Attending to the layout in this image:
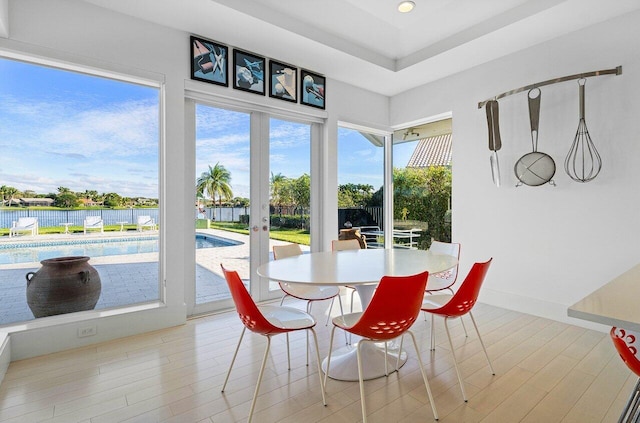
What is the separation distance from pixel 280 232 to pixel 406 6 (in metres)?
2.81

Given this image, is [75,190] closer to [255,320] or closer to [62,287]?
[62,287]

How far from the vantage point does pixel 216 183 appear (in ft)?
12.0

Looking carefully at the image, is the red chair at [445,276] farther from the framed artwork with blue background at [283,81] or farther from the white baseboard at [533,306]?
the framed artwork with blue background at [283,81]

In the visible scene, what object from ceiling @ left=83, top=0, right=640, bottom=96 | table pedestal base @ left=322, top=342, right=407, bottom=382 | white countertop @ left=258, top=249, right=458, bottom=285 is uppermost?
ceiling @ left=83, top=0, right=640, bottom=96

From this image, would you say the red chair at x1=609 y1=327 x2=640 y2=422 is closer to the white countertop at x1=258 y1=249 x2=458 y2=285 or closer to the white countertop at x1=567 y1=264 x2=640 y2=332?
the white countertop at x1=567 y1=264 x2=640 y2=332

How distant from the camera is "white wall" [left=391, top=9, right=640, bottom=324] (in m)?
2.97

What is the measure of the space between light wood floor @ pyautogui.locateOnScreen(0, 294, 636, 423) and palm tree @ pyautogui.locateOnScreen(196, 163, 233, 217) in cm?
146

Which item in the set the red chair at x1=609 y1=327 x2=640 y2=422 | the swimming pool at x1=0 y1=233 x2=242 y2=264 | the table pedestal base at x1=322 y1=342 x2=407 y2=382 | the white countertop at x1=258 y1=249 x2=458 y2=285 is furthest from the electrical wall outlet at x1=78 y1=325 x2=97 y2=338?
the red chair at x1=609 y1=327 x2=640 y2=422

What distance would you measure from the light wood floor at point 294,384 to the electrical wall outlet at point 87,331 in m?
0.13

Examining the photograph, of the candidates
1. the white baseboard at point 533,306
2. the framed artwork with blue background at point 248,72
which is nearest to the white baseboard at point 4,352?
the framed artwork with blue background at point 248,72

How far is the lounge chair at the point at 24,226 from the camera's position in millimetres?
2637

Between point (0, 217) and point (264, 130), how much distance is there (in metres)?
2.47

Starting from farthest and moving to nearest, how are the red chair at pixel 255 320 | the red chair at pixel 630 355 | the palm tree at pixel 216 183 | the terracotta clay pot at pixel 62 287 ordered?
the palm tree at pixel 216 183 → the terracotta clay pot at pixel 62 287 → the red chair at pixel 255 320 → the red chair at pixel 630 355

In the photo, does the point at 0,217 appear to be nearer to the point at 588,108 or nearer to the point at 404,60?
the point at 404,60
